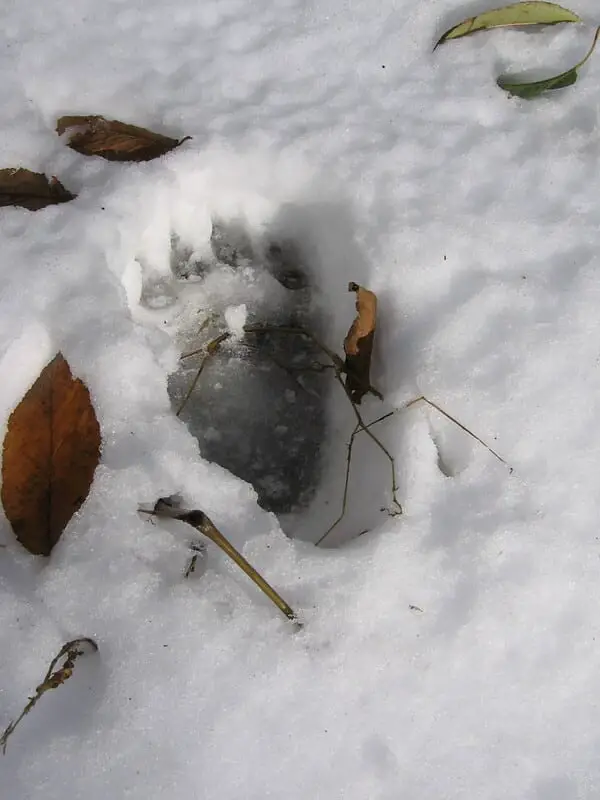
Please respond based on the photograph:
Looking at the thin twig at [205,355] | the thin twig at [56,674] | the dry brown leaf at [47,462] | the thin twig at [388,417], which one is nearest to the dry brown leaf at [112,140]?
the thin twig at [205,355]

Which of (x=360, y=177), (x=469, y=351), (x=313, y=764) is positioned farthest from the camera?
(x=360, y=177)

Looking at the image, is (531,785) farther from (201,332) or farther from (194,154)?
(194,154)

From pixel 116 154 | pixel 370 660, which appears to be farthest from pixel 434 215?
pixel 370 660

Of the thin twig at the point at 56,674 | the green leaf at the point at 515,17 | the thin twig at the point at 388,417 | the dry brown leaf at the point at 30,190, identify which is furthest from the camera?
the green leaf at the point at 515,17

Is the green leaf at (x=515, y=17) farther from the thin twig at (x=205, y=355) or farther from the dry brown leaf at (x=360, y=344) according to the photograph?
the thin twig at (x=205, y=355)

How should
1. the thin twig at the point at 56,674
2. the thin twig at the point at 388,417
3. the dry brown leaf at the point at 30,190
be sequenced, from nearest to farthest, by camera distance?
the thin twig at the point at 56,674, the thin twig at the point at 388,417, the dry brown leaf at the point at 30,190

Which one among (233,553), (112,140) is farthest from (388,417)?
(112,140)

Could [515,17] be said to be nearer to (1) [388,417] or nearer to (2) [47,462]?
(1) [388,417]
